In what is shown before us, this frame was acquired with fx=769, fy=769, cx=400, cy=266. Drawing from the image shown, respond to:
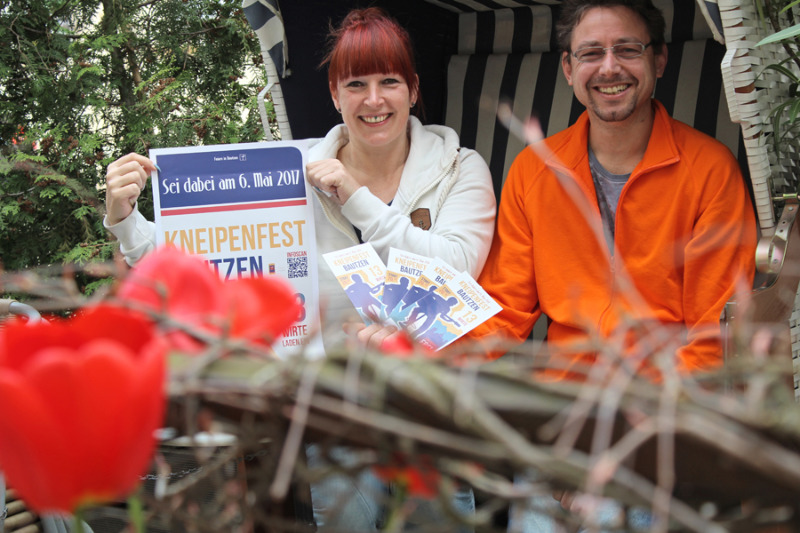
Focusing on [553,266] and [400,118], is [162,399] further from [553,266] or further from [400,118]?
[400,118]

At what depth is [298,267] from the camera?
6.55 ft

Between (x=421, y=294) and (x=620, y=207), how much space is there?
1.83ft

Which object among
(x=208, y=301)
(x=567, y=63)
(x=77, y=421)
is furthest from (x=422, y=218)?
(x=77, y=421)

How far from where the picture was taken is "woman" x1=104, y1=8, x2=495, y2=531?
1.99 metres

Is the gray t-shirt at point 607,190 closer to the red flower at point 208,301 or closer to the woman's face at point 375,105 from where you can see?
the woman's face at point 375,105

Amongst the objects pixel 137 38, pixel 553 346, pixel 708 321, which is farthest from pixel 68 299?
pixel 137 38

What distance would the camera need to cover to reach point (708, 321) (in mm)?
1735

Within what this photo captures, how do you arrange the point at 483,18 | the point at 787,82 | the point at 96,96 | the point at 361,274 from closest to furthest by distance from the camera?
1. the point at 787,82
2. the point at 361,274
3. the point at 483,18
4. the point at 96,96

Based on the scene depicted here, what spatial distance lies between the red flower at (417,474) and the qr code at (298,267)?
167cm

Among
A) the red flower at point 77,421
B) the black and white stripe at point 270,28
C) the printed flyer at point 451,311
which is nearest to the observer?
the red flower at point 77,421

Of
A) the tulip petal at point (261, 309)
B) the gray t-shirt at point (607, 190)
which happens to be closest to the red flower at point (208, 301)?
the tulip petal at point (261, 309)

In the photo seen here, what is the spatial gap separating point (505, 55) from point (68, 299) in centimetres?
266

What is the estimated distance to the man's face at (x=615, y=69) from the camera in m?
1.93

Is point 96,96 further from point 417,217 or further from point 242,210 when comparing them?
point 417,217
